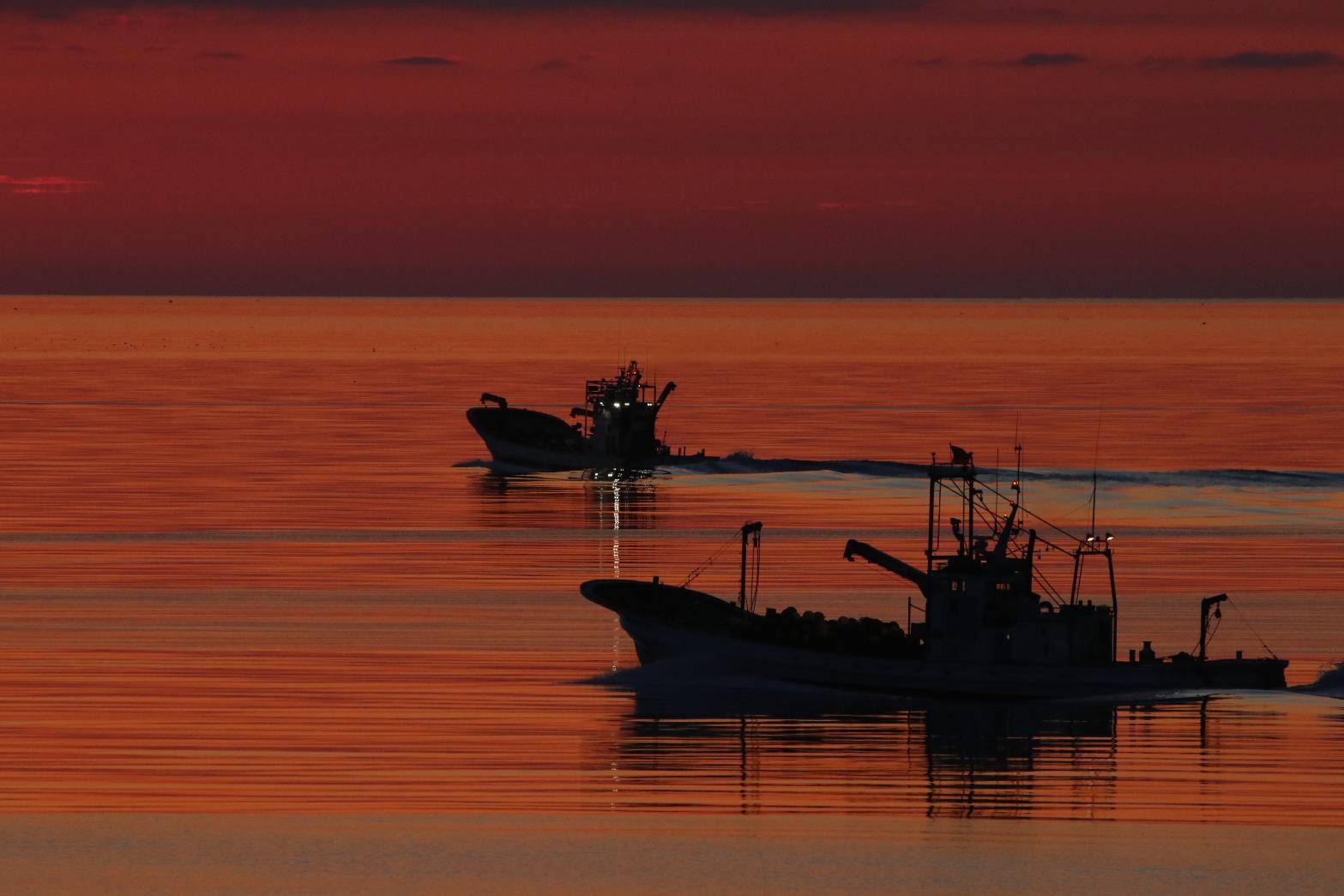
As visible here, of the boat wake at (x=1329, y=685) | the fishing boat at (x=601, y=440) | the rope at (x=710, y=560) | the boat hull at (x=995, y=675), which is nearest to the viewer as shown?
the boat hull at (x=995, y=675)

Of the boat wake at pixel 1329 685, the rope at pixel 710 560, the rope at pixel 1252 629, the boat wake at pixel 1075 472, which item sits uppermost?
the boat wake at pixel 1075 472

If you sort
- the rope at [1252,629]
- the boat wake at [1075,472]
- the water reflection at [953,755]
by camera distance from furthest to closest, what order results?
1. the boat wake at [1075,472]
2. the rope at [1252,629]
3. the water reflection at [953,755]

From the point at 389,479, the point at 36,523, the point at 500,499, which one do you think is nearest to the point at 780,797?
the point at 36,523

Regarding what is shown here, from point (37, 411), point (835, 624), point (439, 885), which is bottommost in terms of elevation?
point (439, 885)

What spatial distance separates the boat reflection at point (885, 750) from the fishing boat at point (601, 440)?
7535cm

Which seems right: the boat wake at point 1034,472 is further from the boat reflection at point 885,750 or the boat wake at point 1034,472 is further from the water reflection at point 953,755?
the boat reflection at point 885,750

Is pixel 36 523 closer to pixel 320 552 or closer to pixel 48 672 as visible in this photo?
pixel 320 552

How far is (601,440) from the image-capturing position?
5113 inches

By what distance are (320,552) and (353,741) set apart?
3613 cm

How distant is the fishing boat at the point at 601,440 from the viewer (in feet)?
422

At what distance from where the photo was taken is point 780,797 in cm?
3869

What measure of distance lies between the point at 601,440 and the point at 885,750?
283 feet

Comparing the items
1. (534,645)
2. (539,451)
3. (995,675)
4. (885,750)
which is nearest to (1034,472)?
(539,451)

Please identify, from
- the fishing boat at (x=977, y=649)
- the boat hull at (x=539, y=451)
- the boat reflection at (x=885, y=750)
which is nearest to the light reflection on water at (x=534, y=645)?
the boat reflection at (x=885, y=750)
